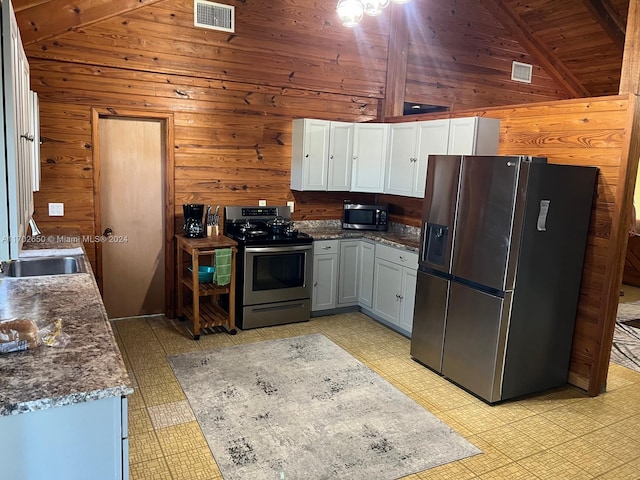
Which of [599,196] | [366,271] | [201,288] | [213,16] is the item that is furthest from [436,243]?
[213,16]

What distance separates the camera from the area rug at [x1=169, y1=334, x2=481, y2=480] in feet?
8.70

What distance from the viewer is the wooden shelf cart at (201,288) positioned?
4.36 meters

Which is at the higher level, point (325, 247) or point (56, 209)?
point (56, 209)

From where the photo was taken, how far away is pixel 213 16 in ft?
15.2

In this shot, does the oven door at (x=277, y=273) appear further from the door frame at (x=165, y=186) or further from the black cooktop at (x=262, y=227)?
the door frame at (x=165, y=186)

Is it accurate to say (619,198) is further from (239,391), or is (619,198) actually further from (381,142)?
(239,391)

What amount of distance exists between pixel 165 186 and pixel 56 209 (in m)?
0.98

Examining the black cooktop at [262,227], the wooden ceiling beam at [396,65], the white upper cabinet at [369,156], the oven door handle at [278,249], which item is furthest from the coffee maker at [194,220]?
the wooden ceiling beam at [396,65]

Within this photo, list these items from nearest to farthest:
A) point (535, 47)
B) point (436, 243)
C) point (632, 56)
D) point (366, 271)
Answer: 1. point (632, 56)
2. point (436, 243)
3. point (366, 271)
4. point (535, 47)

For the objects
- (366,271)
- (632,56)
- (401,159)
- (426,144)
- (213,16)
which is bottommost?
(366,271)

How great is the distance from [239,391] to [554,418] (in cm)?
216

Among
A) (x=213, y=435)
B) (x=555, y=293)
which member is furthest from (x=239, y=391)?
(x=555, y=293)

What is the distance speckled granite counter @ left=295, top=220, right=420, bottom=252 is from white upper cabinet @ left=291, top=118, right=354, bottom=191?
0.46 m

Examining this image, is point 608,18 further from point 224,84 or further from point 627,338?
point 224,84
